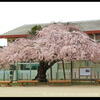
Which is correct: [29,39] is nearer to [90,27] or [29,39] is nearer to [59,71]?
[59,71]

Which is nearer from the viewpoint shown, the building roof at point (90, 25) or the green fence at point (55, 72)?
the green fence at point (55, 72)

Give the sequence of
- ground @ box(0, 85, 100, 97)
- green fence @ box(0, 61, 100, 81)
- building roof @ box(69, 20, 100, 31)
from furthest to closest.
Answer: building roof @ box(69, 20, 100, 31) → green fence @ box(0, 61, 100, 81) → ground @ box(0, 85, 100, 97)

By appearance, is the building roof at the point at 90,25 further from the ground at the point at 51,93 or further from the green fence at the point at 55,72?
the ground at the point at 51,93

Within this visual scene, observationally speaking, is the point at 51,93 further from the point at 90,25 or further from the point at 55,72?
the point at 90,25

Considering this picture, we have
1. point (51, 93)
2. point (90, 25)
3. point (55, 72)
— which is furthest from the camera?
point (90, 25)

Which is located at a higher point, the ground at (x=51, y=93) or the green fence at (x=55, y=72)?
the green fence at (x=55, y=72)

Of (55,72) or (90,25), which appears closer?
(55,72)

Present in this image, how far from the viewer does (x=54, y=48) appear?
2517 centimetres

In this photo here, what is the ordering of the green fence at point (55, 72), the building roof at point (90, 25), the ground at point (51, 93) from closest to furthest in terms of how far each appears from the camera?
the ground at point (51, 93) → the green fence at point (55, 72) → the building roof at point (90, 25)

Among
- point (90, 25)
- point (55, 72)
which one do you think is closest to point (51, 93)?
point (55, 72)

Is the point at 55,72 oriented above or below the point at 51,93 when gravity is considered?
above

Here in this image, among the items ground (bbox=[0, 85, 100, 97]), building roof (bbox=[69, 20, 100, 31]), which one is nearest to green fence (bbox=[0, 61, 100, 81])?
building roof (bbox=[69, 20, 100, 31])

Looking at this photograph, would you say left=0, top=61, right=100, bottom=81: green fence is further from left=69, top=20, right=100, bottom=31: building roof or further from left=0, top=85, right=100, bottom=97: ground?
left=0, top=85, right=100, bottom=97: ground

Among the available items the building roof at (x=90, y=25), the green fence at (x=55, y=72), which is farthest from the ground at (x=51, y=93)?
the building roof at (x=90, y=25)
